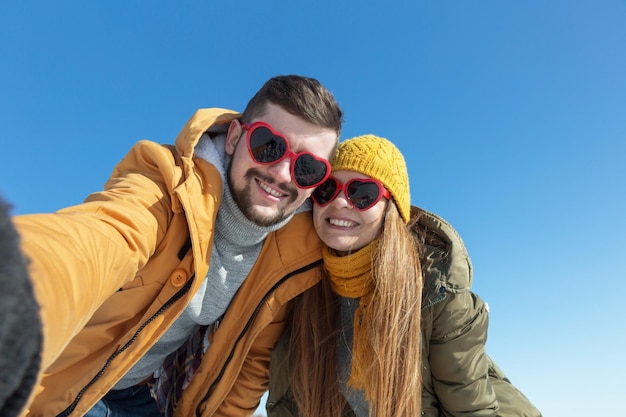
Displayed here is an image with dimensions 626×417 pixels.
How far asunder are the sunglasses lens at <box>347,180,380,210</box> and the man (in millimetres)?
254

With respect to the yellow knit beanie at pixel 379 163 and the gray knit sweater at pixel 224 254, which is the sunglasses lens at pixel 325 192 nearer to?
the yellow knit beanie at pixel 379 163

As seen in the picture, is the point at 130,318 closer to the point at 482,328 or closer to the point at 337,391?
the point at 337,391

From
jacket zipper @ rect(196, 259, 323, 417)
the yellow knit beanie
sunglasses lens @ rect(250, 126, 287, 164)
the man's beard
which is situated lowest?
jacket zipper @ rect(196, 259, 323, 417)

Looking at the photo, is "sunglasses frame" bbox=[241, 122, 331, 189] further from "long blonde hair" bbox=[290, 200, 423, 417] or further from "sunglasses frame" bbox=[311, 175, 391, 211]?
"long blonde hair" bbox=[290, 200, 423, 417]

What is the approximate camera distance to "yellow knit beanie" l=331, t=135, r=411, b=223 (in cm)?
355

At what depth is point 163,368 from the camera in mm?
4023

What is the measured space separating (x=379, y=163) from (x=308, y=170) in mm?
610

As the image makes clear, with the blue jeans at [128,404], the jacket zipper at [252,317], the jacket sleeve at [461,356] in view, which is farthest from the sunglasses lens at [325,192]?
the blue jeans at [128,404]

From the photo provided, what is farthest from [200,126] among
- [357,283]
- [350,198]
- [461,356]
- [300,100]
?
[461,356]

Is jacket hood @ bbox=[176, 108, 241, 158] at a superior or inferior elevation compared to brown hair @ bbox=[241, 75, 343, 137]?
inferior

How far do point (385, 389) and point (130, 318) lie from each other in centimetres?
196

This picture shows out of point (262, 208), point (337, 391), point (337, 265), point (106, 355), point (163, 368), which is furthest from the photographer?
point (163, 368)

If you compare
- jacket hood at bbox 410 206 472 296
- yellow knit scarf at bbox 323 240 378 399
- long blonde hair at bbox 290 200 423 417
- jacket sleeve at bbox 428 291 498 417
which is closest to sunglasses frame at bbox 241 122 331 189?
yellow knit scarf at bbox 323 240 378 399

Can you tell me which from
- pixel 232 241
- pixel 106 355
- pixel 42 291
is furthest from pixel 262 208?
pixel 42 291
